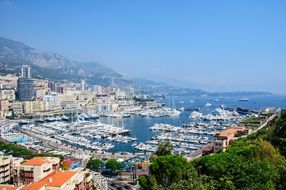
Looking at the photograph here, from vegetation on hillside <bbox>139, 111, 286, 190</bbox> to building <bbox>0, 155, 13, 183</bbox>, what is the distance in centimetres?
683

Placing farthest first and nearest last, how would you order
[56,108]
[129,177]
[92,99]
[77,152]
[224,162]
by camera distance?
[92,99]
[56,108]
[77,152]
[129,177]
[224,162]

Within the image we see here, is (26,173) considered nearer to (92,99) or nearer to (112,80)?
(92,99)

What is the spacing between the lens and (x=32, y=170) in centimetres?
1791

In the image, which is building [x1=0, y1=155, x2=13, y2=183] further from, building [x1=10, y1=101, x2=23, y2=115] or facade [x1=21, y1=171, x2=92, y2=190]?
building [x1=10, y1=101, x2=23, y2=115]

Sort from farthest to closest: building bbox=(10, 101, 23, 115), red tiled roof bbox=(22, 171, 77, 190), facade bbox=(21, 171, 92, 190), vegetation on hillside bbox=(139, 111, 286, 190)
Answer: building bbox=(10, 101, 23, 115) < facade bbox=(21, 171, 92, 190) < red tiled roof bbox=(22, 171, 77, 190) < vegetation on hillside bbox=(139, 111, 286, 190)

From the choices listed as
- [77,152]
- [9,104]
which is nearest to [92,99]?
[9,104]

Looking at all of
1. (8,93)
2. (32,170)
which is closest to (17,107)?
(8,93)

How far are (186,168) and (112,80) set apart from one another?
589 ft

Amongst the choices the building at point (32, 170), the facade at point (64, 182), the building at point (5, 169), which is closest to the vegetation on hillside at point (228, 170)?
the facade at point (64, 182)

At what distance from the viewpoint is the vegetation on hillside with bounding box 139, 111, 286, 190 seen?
1122 centimetres

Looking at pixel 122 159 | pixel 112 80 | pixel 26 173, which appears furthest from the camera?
pixel 112 80

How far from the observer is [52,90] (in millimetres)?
102375

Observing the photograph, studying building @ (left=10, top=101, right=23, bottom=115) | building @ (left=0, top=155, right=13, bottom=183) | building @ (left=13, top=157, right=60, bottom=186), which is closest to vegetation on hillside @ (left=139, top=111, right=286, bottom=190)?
building @ (left=13, top=157, right=60, bottom=186)

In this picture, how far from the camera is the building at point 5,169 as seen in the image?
61.4ft
